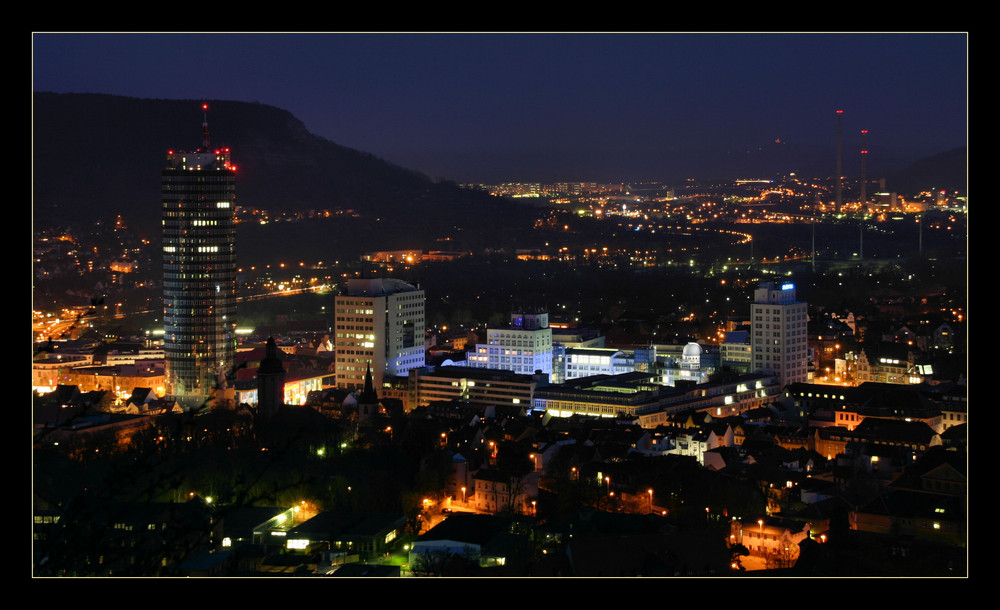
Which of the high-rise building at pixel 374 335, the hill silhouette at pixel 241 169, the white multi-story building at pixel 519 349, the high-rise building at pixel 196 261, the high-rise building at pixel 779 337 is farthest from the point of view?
the hill silhouette at pixel 241 169

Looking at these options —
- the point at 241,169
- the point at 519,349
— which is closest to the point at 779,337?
the point at 519,349

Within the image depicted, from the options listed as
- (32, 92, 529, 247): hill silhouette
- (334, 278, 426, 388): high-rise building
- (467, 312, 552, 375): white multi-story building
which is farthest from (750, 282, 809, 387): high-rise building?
(32, 92, 529, 247): hill silhouette

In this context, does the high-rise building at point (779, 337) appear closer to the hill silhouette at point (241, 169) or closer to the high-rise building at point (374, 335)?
the high-rise building at point (374, 335)

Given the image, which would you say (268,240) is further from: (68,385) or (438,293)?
(68,385)

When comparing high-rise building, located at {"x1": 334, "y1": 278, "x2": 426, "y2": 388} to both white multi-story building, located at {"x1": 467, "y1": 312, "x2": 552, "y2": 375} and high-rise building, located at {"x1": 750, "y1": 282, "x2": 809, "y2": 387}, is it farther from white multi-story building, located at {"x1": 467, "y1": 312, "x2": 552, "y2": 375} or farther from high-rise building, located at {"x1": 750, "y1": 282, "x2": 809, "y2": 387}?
high-rise building, located at {"x1": 750, "y1": 282, "x2": 809, "y2": 387}

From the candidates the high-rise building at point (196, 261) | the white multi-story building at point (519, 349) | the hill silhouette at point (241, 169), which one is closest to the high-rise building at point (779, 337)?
the white multi-story building at point (519, 349)

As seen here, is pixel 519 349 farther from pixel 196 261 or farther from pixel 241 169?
pixel 241 169
